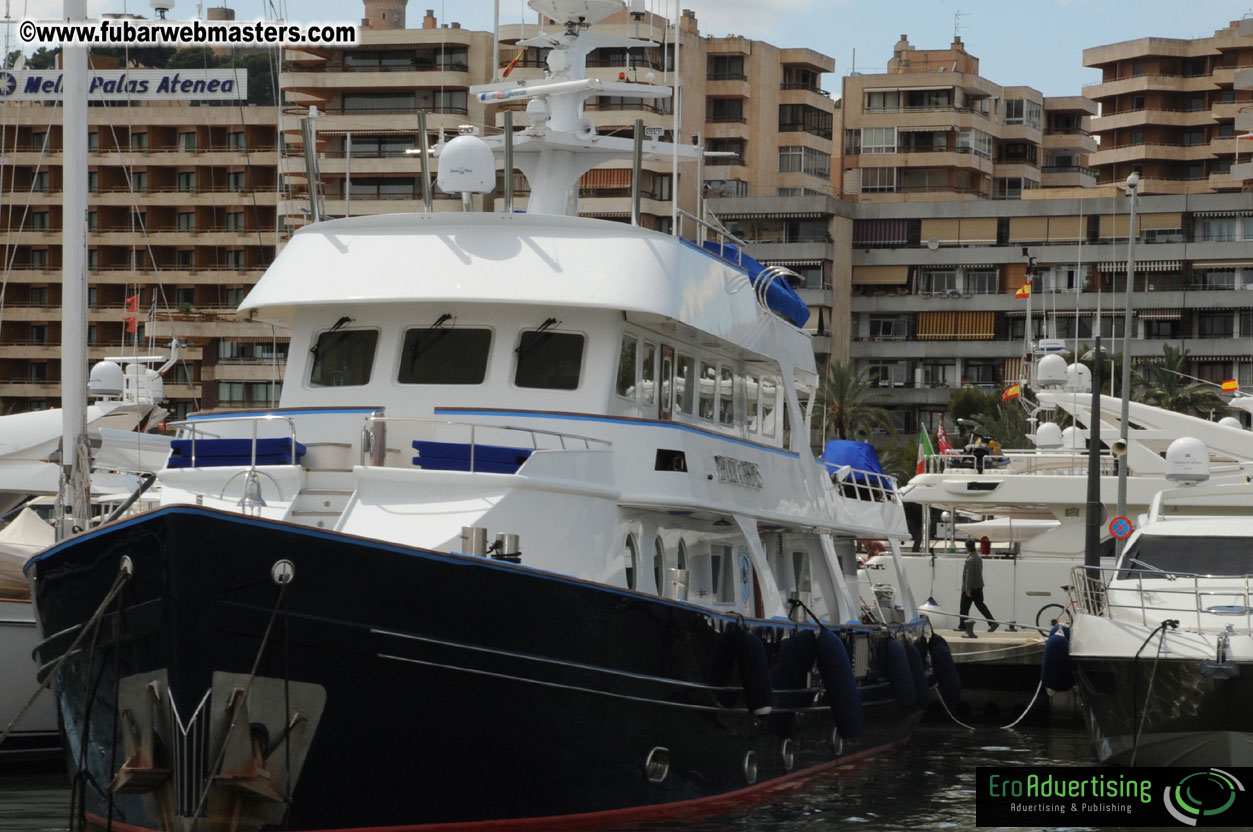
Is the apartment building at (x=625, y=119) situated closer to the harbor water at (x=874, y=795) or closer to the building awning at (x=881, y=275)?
the building awning at (x=881, y=275)

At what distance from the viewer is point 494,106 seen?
67.9 m

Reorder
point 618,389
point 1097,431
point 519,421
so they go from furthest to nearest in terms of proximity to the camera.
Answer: point 1097,431, point 618,389, point 519,421

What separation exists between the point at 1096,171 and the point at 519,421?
85.9m

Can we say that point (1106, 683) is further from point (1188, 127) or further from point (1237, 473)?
point (1188, 127)

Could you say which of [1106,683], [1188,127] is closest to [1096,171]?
[1188,127]

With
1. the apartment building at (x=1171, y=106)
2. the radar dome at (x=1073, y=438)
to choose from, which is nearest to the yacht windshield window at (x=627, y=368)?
the radar dome at (x=1073, y=438)

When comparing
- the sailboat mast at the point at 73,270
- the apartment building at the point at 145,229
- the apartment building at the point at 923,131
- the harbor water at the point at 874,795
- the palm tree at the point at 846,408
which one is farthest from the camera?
the apartment building at the point at 923,131

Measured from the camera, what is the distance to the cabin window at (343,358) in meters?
15.7

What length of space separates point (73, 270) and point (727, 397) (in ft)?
21.6

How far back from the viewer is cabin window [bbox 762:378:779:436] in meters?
19.2

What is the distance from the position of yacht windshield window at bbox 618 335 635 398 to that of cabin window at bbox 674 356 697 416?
986 millimetres

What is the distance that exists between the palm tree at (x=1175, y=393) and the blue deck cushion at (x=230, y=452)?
171 feet

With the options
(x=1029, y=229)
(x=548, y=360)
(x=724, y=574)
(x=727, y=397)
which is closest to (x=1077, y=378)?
(x=727, y=397)

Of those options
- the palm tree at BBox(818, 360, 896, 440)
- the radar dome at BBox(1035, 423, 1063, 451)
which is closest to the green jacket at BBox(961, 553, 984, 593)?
the radar dome at BBox(1035, 423, 1063, 451)
